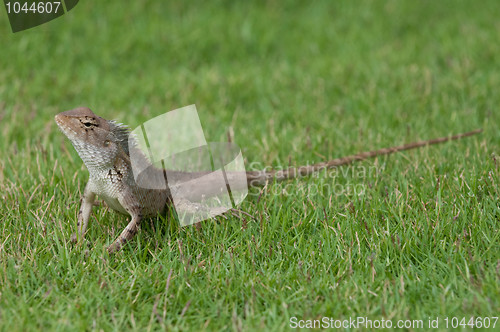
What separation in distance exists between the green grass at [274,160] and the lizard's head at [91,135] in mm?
534

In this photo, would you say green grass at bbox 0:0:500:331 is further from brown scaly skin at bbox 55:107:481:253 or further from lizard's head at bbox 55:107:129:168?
lizard's head at bbox 55:107:129:168

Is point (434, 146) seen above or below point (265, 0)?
below

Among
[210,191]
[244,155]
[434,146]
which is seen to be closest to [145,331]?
[210,191]

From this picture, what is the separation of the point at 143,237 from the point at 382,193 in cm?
199

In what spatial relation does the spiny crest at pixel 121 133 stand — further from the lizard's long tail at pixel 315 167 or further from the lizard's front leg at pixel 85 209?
the lizard's long tail at pixel 315 167

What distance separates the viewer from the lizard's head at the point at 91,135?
4094mm

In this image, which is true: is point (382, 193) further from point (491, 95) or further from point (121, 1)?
point (121, 1)

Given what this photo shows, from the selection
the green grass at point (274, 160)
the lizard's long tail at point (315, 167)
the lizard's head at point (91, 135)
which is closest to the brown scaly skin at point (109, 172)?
the lizard's head at point (91, 135)

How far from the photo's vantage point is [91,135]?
4.13m

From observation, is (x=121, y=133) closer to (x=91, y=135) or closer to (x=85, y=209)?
(x=91, y=135)

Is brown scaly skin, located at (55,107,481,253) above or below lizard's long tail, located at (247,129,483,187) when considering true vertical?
above

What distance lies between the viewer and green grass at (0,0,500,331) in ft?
11.9

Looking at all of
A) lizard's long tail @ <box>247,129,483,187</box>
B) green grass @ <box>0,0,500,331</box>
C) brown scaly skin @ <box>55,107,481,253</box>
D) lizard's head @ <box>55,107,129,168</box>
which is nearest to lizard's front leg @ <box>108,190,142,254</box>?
brown scaly skin @ <box>55,107,481,253</box>

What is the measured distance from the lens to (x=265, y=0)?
10055 millimetres
